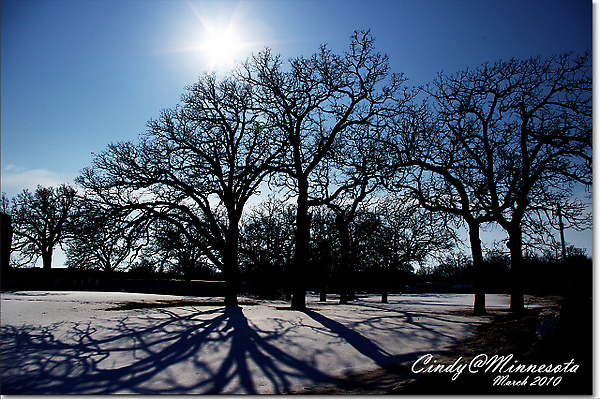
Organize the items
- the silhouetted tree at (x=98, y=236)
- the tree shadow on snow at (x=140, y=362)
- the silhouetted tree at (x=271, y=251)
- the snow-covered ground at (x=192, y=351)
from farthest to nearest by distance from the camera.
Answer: the silhouetted tree at (x=271, y=251)
the silhouetted tree at (x=98, y=236)
the snow-covered ground at (x=192, y=351)
the tree shadow on snow at (x=140, y=362)

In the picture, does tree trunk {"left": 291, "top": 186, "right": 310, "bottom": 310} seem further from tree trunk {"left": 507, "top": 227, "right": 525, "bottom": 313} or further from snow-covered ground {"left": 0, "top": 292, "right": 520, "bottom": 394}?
tree trunk {"left": 507, "top": 227, "right": 525, "bottom": 313}

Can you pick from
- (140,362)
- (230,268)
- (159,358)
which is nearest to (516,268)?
(230,268)

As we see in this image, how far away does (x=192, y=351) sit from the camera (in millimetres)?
7207

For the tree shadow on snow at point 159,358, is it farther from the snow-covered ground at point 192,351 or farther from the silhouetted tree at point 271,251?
the silhouetted tree at point 271,251

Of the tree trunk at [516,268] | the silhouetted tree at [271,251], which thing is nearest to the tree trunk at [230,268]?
the silhouetted tree at [271,251]

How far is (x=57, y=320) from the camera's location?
34.8 feet

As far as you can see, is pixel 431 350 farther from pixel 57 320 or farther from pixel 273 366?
pixel 57 320

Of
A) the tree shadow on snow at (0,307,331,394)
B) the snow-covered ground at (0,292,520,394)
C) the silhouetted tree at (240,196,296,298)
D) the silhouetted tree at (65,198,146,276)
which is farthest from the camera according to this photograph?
the silhouetted tree at (240,196,296,298)

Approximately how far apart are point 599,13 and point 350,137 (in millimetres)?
12137

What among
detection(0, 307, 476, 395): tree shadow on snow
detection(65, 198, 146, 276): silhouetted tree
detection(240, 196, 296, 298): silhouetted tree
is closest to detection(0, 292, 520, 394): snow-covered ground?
detection(0, 307, 476, 395): tree shadow on snow

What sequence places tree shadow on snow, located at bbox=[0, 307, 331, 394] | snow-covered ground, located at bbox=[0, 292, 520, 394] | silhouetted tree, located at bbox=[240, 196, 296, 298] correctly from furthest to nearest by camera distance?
silhouetted tree, located at bbox=[240, 196, 296, 298]
snow-covered ground, located at bbox=[0, 292, 520, 394]
tree shadow on snow, located at bbox=[0, 307, 331, 394]

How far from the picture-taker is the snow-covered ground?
5.48 meters

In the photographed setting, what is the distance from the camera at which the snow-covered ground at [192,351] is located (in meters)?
5.48

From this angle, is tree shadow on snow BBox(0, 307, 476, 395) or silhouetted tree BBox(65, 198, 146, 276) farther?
silhouetted tree BBox(65, 198, 146, 276)
